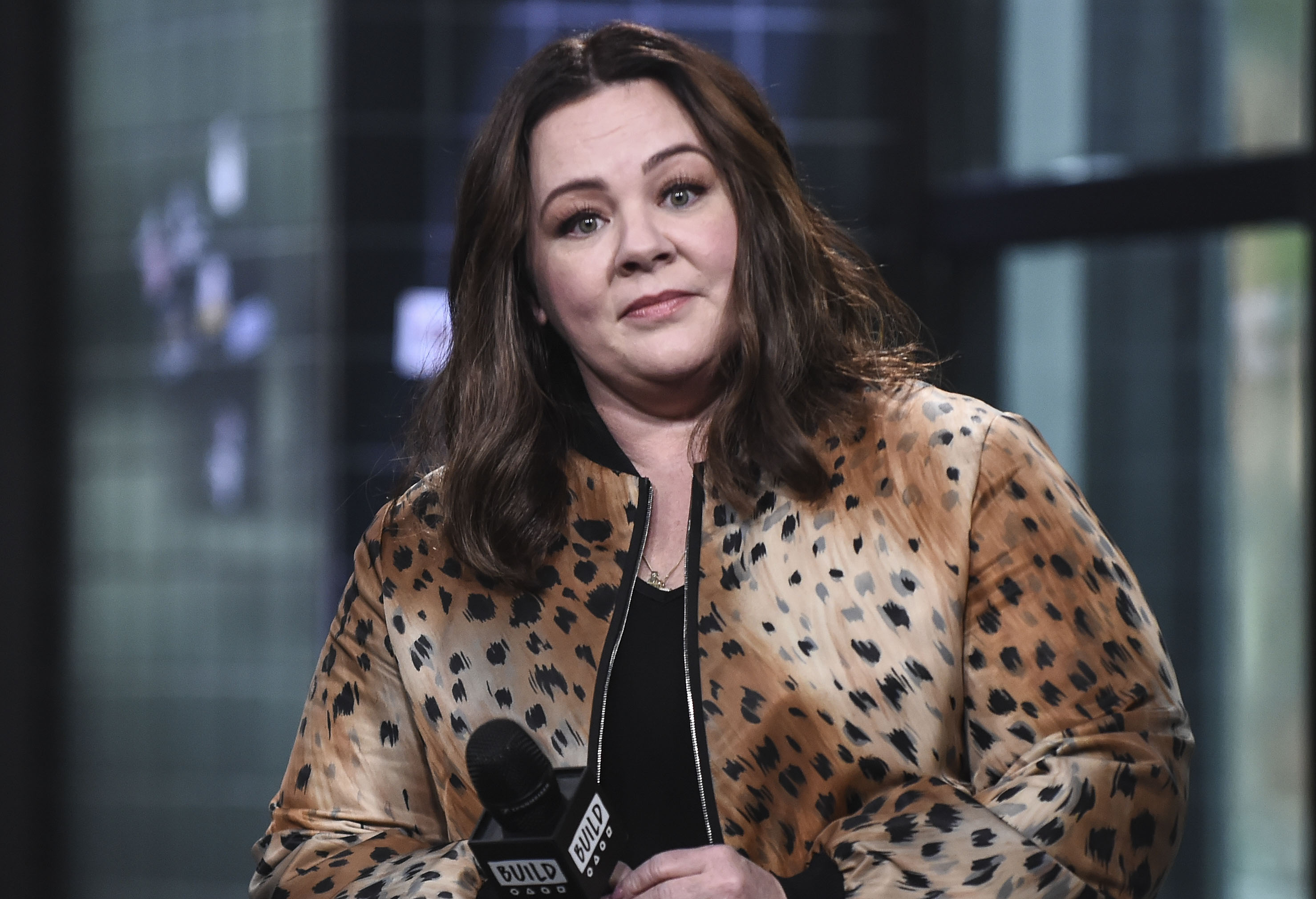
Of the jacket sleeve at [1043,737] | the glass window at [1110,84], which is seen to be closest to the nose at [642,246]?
the jacket sleeve at [1043,737]

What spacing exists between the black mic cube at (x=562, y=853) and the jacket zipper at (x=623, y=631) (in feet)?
0.73

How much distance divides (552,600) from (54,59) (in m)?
3.50

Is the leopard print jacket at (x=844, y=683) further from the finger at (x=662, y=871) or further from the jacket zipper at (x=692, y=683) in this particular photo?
the finger at (x=662, y=871)

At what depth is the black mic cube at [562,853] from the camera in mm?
1236

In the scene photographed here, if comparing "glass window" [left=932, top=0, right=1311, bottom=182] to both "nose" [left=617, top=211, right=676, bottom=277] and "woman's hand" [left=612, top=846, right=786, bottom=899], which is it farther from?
"woman's hand" [left=612, top=846, right=786, bottom=899]

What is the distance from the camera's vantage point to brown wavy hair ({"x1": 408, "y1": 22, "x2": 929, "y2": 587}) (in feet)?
5.36

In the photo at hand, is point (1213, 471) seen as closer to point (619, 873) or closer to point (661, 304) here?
point (661, 304)

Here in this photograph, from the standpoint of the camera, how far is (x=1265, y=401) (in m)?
3.73

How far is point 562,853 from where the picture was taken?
1.23 meters

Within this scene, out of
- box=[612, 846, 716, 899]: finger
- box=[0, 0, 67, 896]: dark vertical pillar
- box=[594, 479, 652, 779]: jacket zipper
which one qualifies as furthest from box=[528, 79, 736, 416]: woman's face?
box=[0, 0, 67, 896]: dark vertical pillar

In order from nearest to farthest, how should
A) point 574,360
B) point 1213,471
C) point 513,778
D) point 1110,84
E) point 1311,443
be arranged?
1. point 513,778
2. point 574,360
3. point 1311,443
4. point 1213,471
5. point 1110,84

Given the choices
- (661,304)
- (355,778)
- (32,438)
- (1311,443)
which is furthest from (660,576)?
(32,438)

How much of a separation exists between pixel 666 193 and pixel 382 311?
2359 mm

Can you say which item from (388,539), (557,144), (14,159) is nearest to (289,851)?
(388,539)
